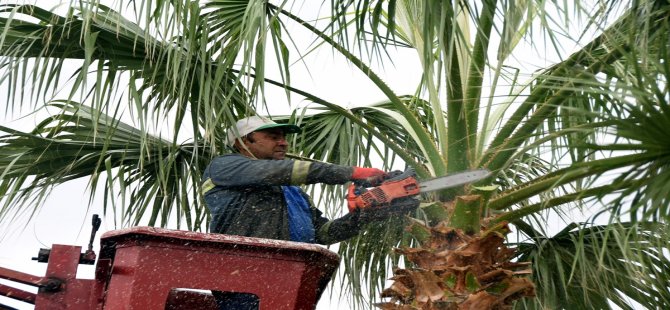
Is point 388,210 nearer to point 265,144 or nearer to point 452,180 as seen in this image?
point 452,180

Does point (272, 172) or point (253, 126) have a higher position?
point (253, 126)

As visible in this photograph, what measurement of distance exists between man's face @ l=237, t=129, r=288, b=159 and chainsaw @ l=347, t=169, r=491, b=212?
0.56 meters

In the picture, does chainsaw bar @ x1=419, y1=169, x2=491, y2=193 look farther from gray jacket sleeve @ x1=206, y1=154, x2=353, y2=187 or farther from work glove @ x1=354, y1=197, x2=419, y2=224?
gray jacket sleeve @ x1=206, y1=154, x2=353, y2=187

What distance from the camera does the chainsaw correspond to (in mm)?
5531

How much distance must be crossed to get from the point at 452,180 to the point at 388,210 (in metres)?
0.40

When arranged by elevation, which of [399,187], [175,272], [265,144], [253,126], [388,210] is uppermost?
[253,126]

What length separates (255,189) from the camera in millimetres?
5496

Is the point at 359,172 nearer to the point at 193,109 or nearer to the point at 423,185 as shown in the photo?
the point at 423,185

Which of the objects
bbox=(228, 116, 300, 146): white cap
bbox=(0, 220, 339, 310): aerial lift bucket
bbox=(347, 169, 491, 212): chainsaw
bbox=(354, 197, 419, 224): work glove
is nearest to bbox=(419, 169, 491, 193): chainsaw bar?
bbox=(347, 169, 491, 212): chainsaw

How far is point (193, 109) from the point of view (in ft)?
21.9

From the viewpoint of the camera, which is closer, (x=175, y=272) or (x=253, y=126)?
(x=175, y=272)

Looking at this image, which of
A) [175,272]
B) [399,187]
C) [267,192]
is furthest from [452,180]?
[175,272]

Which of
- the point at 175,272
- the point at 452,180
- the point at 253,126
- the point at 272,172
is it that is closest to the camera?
the point at 175,272

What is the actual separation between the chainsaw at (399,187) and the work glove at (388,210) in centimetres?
8
